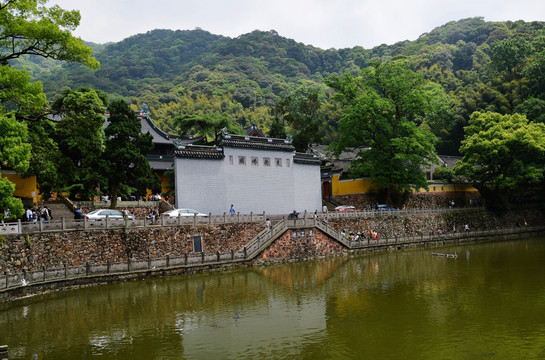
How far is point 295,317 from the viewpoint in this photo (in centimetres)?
1831

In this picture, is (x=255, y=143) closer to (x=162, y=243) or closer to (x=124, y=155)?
(x=124, y=155)

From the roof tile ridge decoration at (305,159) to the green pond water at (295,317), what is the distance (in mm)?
16419

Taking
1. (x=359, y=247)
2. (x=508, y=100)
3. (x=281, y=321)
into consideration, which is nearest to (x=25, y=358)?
(x=281, y=321)

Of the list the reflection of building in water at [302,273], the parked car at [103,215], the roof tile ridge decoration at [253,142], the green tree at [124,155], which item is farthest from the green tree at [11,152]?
the roof tile ridge decoration at [253,142]

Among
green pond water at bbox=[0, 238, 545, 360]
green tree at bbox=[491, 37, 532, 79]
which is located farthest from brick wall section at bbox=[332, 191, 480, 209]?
green tree at bbox=[491, 37, 532, 79]

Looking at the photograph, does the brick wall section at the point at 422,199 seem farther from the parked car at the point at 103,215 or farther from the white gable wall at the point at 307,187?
the parked car at the point at 103,215

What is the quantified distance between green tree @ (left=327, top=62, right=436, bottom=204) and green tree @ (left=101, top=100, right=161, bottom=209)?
20884 mm

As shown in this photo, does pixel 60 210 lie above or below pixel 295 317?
above

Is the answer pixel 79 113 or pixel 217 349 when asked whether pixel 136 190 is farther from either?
pixel 217 349

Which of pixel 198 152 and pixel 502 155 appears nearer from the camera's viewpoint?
pixel 198 152

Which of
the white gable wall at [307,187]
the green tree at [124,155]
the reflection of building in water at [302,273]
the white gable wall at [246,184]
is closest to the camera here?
the reflection of building in water at [302,273]

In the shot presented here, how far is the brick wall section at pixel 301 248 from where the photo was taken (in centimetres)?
3259

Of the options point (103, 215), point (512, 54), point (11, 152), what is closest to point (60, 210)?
point (103, 215)

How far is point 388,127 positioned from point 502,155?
12.3 metres
